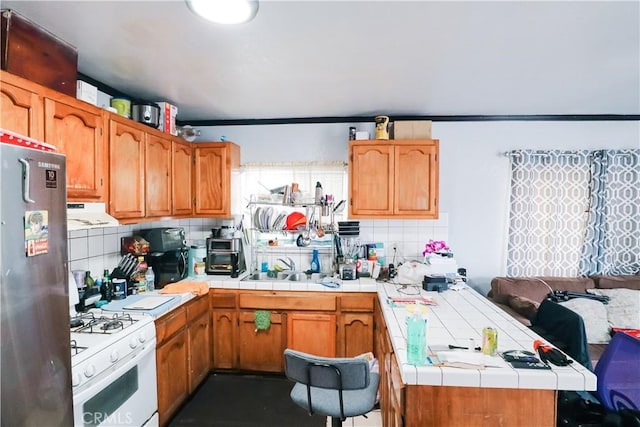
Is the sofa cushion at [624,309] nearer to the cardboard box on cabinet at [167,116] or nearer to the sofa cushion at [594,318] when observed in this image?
the sofa cushion at [594,318]

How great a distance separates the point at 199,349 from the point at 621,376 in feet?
9.19

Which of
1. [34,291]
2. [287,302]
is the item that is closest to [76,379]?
[34,291]

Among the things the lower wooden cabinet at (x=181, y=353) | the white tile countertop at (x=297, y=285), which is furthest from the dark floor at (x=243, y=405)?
the white tile countertop at (x=297, y=285)

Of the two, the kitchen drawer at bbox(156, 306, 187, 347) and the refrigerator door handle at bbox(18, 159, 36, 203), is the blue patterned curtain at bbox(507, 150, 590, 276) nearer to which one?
the kitchen drawer at bbox(156, 306, 187, 347)

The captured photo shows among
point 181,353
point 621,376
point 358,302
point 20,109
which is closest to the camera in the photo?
point 20,109

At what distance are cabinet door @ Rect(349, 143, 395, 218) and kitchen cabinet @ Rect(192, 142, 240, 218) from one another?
1192 mm

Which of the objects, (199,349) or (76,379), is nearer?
(76,379)

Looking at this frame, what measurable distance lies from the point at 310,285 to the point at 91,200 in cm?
174

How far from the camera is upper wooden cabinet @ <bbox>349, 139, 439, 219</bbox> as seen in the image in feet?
9.75

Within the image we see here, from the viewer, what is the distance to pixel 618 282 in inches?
117

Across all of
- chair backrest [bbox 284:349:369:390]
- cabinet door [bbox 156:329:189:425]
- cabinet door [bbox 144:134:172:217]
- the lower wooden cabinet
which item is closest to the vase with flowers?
chair backrest [bbox 284:349:369:390]

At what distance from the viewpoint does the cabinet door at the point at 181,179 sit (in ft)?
9.29

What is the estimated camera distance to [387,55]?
1941 millimetres

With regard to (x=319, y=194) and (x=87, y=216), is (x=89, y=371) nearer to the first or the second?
(x=87, y=216)
